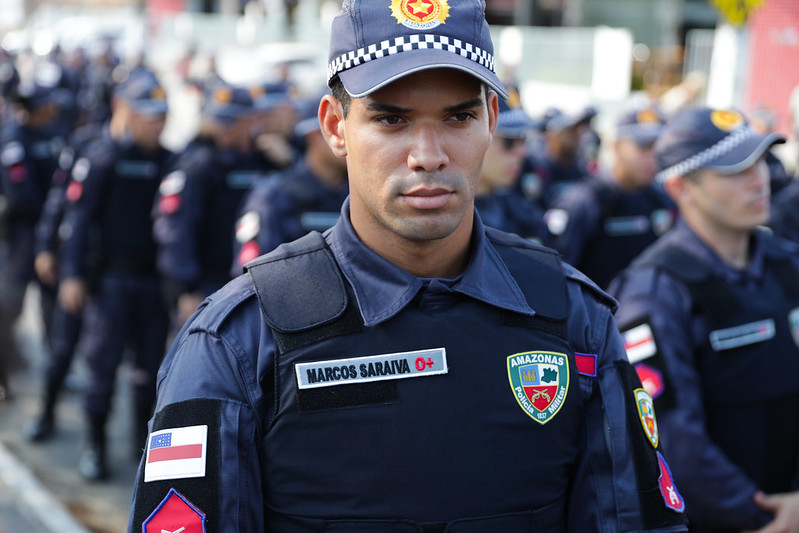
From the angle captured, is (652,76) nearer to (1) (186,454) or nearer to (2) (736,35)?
(2) (736,35)

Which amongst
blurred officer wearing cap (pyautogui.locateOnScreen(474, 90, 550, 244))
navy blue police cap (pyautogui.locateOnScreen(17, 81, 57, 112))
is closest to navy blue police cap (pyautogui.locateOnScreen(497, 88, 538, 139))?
blurred officer wearing cap (pyautogui.locateOnScreen(474, 90, 550, 244))

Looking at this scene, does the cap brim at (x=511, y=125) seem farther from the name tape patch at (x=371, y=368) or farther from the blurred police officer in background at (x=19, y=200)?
the blurred police officer in background at (x=19, y=200)

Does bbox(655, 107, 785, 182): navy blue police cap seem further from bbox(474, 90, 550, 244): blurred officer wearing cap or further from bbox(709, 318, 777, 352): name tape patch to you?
bbox(474, 90, 550, 244): blurred officer wearing cap

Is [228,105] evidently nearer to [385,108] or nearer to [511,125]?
[511,125]

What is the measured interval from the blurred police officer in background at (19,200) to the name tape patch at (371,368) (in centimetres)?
640

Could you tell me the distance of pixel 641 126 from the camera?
616cm

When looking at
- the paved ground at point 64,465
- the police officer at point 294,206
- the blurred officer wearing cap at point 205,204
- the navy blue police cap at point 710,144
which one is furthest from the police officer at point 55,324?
the navy blue police cap at point 710,144

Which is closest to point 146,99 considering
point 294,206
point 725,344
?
point 294,206

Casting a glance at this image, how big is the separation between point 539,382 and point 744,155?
6.38ft

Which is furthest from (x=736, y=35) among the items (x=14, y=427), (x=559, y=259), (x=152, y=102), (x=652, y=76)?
(x=559, y=259)

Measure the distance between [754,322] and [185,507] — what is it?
7.28 feet

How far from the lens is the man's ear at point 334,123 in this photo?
197 cm

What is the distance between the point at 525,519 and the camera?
1849mm

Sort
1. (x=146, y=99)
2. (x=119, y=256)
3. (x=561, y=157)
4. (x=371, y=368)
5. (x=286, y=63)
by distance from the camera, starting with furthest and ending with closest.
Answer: (x=286, y=63)
(x=561, y=157)
(x=146, y=99)
(x=119, y=256)
(x=371, y=368)
